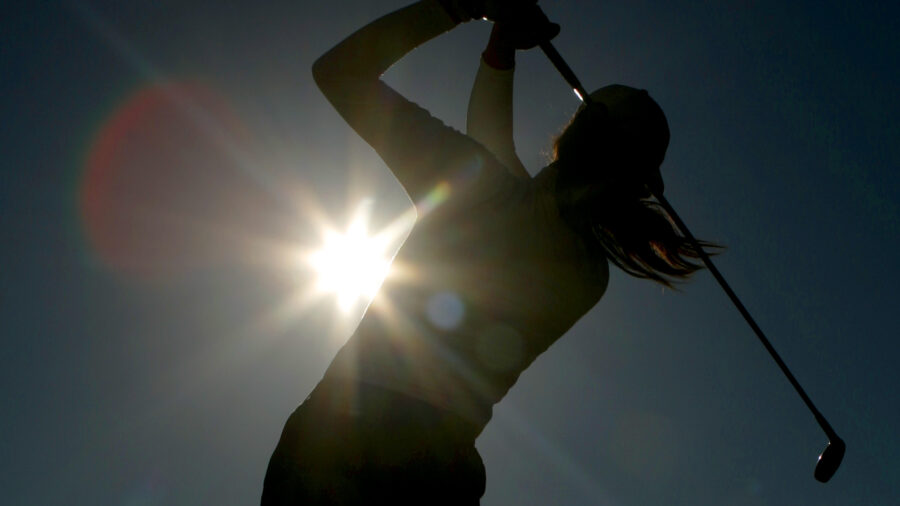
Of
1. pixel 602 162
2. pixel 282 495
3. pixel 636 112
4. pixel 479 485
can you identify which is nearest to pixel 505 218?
pixel 602 162

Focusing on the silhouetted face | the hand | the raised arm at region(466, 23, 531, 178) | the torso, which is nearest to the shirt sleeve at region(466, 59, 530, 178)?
the raised arm at region(466, 23, 531, 178)

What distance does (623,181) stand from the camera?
134cm

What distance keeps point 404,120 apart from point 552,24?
38 cm

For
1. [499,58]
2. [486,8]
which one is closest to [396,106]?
[486,8]

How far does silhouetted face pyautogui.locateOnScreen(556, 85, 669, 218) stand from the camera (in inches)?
51.3

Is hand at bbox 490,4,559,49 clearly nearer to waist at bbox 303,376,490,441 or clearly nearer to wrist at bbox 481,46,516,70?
wrist at bbox 481,46,516,70

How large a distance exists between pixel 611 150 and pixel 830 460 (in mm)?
1431

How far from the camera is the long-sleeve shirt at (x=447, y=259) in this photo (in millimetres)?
1209

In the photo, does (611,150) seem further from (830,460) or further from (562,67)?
(830,460)

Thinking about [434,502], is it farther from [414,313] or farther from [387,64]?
[387,64]

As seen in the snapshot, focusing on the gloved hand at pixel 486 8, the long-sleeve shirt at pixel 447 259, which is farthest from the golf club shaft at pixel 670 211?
the long-sleeve shirt at pixel 447 259

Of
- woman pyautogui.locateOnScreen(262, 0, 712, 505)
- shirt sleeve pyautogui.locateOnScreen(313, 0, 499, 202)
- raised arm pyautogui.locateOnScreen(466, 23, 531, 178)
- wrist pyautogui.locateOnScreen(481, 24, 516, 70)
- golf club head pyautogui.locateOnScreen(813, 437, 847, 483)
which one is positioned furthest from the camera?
golf club head pyautogui.locateOnScreen(813, 437, 847, 483)

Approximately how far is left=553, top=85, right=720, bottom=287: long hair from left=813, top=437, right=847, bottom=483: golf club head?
969mm

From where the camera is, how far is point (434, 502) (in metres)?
1.17
